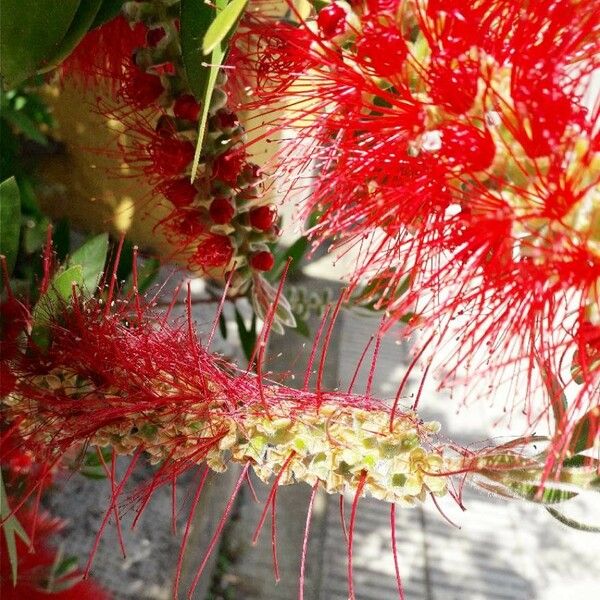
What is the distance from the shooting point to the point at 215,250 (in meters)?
0.56

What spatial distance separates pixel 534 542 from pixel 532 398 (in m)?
0.80

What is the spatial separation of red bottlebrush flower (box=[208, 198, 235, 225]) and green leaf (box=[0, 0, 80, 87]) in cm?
15

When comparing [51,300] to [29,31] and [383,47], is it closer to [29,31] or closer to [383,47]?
[29,31]

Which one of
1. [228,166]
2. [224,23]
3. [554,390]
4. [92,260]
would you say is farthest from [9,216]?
[554,390]

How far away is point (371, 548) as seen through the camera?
3.57 feet

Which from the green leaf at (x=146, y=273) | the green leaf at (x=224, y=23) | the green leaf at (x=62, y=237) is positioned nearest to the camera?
the green leaf at (x=224, y=23)

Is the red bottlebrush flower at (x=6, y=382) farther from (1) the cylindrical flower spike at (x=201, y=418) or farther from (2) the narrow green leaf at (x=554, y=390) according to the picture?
(2) the narrow green leaf at (x=554, y=390)

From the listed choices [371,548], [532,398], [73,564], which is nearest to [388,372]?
[371,548]

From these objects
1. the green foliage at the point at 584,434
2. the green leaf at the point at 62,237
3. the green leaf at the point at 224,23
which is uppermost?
the green leaf at the point at 224,23

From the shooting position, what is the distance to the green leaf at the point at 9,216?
20.9 inches

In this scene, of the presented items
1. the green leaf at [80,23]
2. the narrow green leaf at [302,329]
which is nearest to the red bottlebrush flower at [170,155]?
the green leaf at [80,23]

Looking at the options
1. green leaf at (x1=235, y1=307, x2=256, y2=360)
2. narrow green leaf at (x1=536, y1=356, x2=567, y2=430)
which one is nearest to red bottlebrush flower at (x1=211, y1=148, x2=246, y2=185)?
narrow green leaf at (x1=536, y1=356, x2=567, y2=430)

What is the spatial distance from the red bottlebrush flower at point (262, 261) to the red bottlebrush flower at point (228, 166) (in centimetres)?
8

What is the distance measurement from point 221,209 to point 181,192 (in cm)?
4
